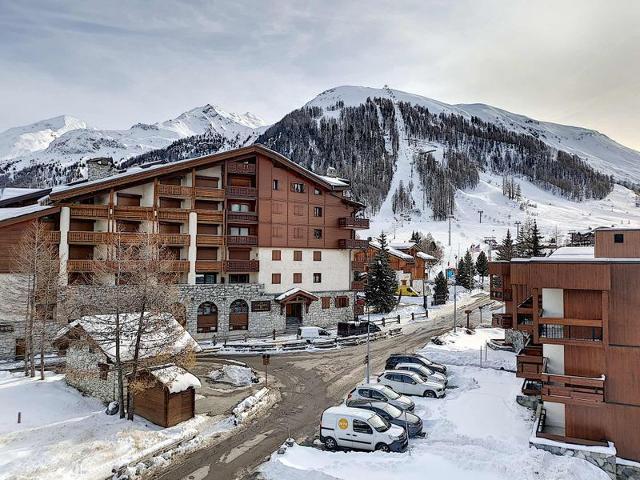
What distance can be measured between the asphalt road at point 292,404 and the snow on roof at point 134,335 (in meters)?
6.01

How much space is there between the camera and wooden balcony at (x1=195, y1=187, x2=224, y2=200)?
153 feet

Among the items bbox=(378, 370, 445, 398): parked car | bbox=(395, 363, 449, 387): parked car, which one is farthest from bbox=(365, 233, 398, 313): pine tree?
bbox=(378, 370, 445, 398): parked car

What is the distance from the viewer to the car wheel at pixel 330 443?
2063 cm

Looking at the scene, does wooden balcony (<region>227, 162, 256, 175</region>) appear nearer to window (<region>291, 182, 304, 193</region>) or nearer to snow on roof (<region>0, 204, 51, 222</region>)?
window (<region>291, 182, 304, 193</region>)

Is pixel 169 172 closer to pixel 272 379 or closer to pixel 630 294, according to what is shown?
pixel 272 379

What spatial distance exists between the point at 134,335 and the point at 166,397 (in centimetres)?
399

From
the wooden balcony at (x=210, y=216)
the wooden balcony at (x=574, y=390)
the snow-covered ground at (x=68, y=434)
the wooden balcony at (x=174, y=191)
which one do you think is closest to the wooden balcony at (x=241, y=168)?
the wooden balcony at (x=210, y=216)

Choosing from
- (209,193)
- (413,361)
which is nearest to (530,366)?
(413,361)

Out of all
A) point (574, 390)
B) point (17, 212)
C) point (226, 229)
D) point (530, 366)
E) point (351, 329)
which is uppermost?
point (17, 212)

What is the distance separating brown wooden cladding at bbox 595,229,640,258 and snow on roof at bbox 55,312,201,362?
21642mm

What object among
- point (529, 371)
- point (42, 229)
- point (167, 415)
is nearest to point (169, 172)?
point (42, 229)

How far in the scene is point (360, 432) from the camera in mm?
20250

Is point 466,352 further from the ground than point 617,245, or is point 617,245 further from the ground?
point 617,245

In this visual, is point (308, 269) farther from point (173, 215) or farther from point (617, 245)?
point (617, 245)
